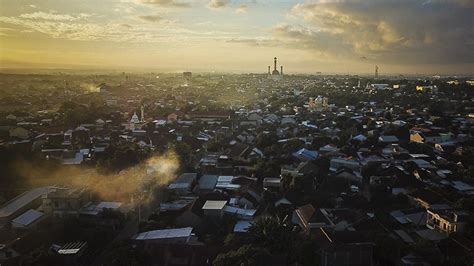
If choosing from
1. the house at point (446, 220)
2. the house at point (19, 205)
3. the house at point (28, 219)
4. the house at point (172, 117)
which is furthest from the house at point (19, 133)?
the house at point (446, 220)

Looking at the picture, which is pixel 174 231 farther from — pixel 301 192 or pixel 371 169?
pixel 371 169

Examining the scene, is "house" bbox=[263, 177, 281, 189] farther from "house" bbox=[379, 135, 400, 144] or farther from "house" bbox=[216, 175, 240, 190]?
"house" bbox=[379, 135, 400, 144]

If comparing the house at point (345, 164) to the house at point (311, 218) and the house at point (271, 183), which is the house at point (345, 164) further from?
the house at point (311, 218)

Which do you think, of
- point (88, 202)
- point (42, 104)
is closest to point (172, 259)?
point (88, 202)

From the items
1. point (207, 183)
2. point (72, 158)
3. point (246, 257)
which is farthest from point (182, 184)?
point (72, 158)

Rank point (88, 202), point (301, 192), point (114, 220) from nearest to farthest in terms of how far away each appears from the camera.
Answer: point (114, 220) < point (88, 202) < point (301, 192)

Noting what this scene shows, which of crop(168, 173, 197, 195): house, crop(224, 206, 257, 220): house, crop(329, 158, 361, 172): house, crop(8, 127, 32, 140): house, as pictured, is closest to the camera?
crop(224, 206, 257, 220): house

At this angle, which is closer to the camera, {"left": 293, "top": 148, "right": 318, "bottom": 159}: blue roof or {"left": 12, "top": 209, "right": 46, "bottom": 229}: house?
{"left": 12, "top": 209, "right": 46, "bottom": 229}: house

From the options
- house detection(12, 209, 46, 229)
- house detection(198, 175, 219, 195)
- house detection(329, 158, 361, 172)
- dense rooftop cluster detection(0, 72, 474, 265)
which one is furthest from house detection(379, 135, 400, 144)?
house detection(12, 209, 46, 229)
